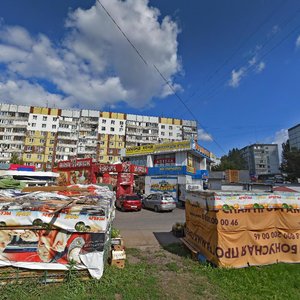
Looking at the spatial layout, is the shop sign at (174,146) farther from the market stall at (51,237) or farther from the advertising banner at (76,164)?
the market stall at (51,237)

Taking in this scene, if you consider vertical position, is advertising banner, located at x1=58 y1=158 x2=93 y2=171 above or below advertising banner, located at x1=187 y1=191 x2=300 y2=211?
above

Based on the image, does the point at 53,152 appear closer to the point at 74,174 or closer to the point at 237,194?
the point at 74,174

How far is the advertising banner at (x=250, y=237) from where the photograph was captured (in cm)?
661

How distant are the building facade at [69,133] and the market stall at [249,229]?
175ft

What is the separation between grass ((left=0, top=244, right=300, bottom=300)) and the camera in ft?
16.1

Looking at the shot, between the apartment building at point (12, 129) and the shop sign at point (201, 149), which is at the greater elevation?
the apartment building at point (12, 129)

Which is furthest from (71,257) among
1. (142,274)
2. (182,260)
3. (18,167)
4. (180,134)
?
(180,134)

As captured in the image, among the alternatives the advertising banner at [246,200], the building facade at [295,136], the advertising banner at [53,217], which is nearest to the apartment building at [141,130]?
the building facade at [295,136]

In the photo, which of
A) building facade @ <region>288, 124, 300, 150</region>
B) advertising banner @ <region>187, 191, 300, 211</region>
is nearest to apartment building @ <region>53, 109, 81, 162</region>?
advertising banner @ <region>187, 191, 300, 211</region>

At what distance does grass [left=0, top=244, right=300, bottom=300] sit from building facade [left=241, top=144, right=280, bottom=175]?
11461cm

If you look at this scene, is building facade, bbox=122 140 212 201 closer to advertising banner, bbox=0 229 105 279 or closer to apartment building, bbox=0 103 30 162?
advertising banner, bbox=0 229 105 279

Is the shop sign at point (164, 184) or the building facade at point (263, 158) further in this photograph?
the building facade at point (263, 158)

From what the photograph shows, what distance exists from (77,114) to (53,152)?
1331cm

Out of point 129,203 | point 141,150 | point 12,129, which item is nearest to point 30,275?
point 129,203
